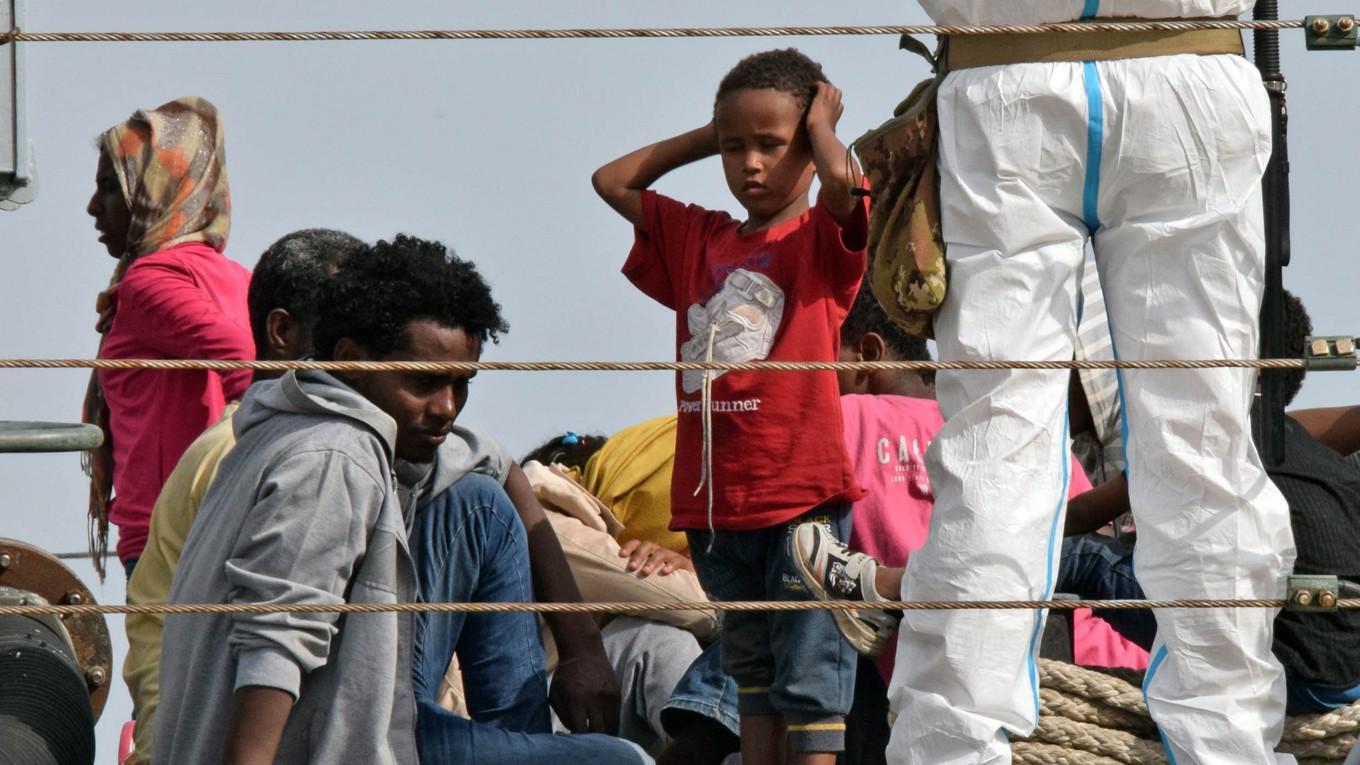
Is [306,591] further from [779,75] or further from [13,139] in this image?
[779,75]

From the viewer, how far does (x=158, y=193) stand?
15.9 ft

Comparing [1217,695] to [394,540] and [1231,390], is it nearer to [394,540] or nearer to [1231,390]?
[1231,390]

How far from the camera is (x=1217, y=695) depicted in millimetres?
2783

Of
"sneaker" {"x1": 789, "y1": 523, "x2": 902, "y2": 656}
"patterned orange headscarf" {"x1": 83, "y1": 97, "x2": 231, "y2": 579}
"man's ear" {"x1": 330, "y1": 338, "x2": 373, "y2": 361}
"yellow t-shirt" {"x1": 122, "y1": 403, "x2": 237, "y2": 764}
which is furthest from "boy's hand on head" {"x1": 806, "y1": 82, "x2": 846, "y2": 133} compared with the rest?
"patterned orange headscarf" {"x1": 83, "y1": 97, "x2": 231, "y2": 579}

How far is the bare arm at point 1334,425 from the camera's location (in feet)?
12.7

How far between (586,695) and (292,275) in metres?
1.10

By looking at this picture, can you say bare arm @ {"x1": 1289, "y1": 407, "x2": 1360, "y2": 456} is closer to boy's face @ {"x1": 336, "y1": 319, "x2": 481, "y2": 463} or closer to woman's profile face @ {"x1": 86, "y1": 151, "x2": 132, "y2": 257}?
boy's face @ {"x1": 336, "y1": 319, "x2": 481, "y2": 463}

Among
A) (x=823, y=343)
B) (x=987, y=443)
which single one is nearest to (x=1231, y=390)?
(x=987, y=443)

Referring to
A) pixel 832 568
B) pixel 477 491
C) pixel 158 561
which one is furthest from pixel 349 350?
pixel 832 568

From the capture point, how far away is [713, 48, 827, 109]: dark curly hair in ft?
12.4

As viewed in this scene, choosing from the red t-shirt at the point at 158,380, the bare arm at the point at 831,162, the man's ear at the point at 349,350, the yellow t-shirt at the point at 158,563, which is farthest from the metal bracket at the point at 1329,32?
the red t-shirt at the point at 158,380

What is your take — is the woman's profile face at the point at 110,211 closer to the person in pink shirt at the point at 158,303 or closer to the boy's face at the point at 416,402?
the person in pink shirt at the point at 158,303

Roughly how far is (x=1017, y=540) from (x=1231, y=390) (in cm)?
35

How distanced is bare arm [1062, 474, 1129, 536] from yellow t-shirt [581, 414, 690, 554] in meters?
0.99
